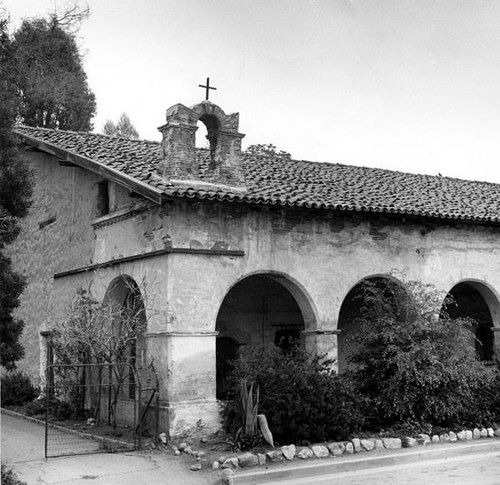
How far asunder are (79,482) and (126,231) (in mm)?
5576

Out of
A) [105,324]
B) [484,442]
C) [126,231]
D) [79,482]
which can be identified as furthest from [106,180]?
[484,442]

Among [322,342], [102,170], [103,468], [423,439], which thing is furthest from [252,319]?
[103,468]

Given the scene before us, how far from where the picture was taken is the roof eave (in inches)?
494

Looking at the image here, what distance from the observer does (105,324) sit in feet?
47.5

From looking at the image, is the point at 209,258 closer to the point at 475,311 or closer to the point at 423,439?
the point at 423,439

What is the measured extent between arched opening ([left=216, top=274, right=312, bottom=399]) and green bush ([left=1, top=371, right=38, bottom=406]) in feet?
15.0

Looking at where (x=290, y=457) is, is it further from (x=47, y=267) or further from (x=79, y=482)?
(x=47, y=267)

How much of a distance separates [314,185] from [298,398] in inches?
217

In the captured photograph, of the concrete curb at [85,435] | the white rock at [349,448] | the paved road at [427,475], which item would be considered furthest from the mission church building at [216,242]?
the paved road at [427,475]

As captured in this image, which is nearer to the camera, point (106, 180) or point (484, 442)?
point (484, 442)

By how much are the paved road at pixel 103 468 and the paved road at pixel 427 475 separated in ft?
4.18

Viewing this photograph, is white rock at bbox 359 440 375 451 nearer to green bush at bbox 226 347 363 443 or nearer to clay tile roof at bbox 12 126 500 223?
green bush at bbox 226 347 363 443

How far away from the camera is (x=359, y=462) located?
1121cm

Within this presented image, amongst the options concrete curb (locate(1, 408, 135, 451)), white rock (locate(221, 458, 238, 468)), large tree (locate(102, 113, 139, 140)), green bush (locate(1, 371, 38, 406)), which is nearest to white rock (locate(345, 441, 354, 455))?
white rock (locate(221, 458, 238, 468))
